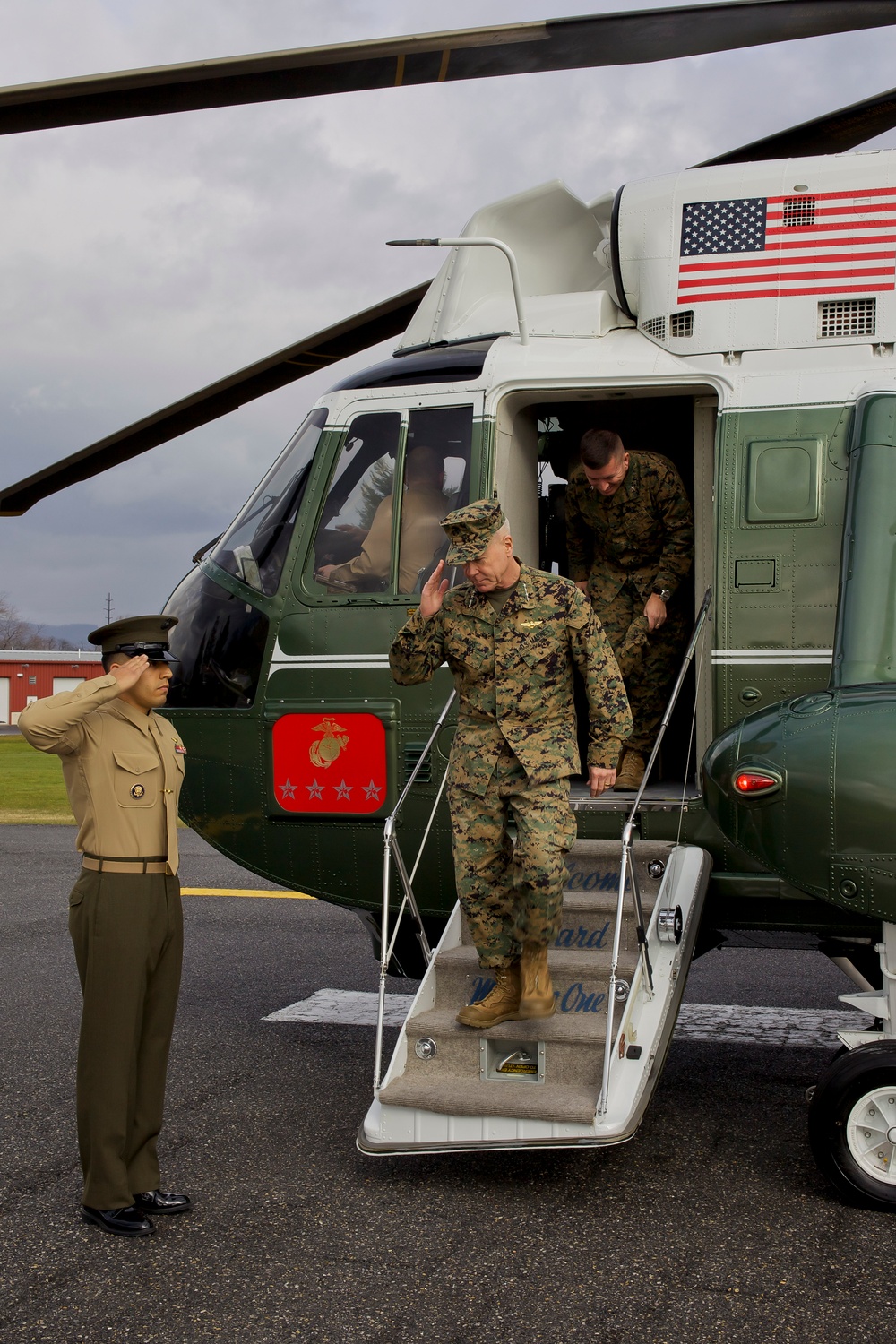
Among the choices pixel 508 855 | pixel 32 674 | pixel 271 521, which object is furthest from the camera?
pixel 32 674

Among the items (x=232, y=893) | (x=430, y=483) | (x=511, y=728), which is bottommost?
(x=232, y=893)

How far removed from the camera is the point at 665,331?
545cm

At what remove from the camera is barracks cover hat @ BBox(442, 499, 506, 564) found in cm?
433

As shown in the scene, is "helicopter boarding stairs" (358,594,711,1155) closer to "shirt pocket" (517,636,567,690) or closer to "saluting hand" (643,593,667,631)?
"saluting hand" (643,593,667,631)

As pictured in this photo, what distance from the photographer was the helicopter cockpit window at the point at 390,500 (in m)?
5.56

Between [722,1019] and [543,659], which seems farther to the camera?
[722,1019]

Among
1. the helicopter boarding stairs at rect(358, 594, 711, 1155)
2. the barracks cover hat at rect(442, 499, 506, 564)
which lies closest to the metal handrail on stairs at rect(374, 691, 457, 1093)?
the helicopter boarding stairs at rect(358, 594, 711, 1155)

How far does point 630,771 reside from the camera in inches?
222

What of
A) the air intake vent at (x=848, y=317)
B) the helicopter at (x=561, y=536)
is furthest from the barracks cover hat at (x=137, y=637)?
the air intake vent at (x=848, y=317)

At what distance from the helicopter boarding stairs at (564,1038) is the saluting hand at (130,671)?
1038 millimetres

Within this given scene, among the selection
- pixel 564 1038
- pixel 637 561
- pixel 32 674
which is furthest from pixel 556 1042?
pixel 32 674

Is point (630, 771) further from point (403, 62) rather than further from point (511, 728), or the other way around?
point (403, 62)

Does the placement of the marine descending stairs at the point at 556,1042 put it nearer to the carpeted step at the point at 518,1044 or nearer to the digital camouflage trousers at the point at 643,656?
the carpeted step at the point at 518,1044

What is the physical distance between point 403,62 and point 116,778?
275 centimetres
